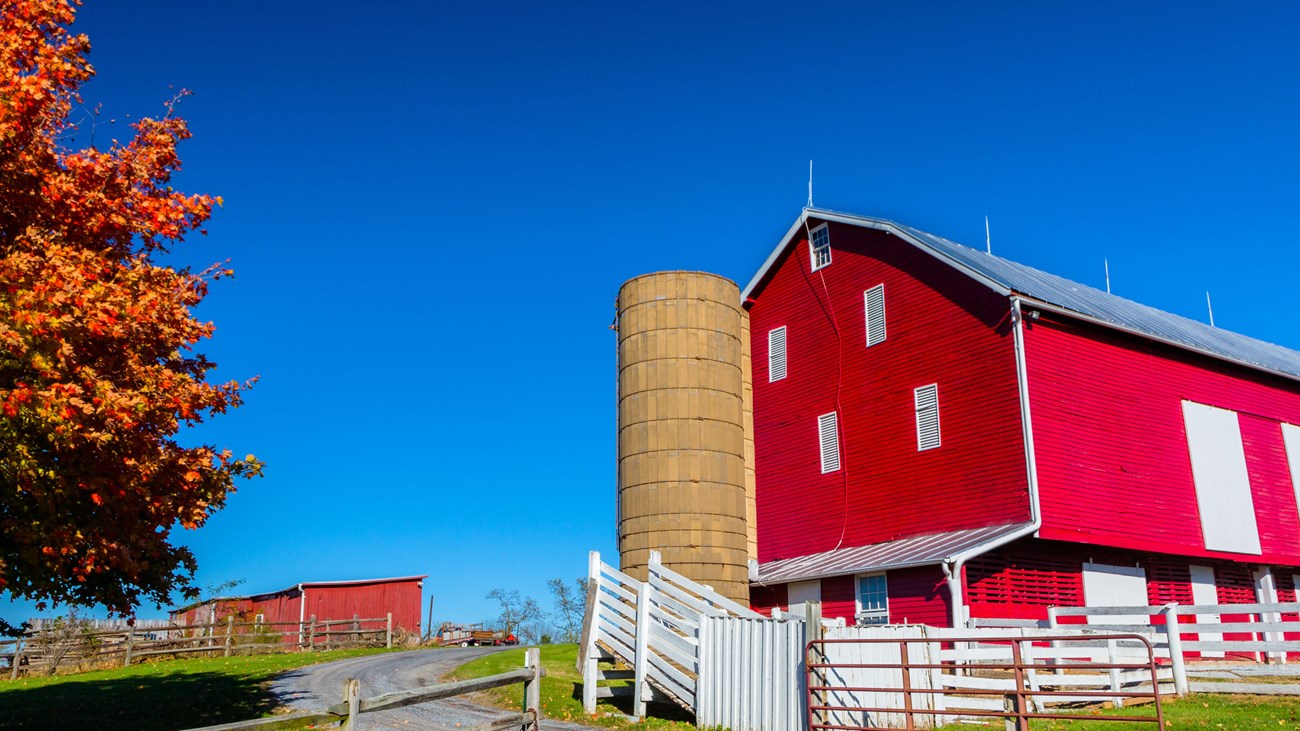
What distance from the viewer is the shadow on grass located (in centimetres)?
1630

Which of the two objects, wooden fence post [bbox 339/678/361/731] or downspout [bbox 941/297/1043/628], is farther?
downspout [bbox 941/297/1043/628]

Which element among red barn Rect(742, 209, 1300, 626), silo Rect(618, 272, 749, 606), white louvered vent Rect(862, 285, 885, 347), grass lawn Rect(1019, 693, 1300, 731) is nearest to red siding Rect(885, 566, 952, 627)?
red barn Rect(742, 209, 1300, 626)

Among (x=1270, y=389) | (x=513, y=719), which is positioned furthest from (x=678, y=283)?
(x=1270, y=389)

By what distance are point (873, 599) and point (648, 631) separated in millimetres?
9304

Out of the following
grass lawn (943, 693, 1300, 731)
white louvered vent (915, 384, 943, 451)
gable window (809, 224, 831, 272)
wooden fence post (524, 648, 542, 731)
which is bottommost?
grass lawn (943, 693, 1300, 731)

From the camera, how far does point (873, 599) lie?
80.8ft

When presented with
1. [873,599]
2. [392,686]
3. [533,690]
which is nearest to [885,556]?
[873,599]

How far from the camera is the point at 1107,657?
18.6 metres

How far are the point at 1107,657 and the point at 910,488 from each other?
7.49 meters

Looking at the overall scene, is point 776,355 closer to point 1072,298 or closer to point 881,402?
point 881,402

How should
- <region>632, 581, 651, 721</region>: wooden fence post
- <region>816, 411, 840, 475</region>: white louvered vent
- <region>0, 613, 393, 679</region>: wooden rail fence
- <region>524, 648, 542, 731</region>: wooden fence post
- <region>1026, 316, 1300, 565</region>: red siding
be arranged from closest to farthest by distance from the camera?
<region>524, 648, 542, 731</region>: wooden fence post
<region>632, 581, 651, 721</region>: wooden fence post
<region>1026, 316, 1300, 565</region>: red siding
<region>816, 411, 840, 475</region>: white louvered vent
<region>0, 613, 393, 679</region>: wooden rail fence

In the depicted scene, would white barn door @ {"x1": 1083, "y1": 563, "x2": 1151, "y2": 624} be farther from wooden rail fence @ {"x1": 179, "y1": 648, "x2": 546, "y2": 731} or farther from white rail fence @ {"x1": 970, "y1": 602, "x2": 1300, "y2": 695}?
wooden rail fence @ {"x1": 179, "y1": 648, "x2": 546, "y2": 731}

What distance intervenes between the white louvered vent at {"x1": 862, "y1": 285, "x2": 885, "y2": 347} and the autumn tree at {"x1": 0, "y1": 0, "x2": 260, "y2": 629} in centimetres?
1741

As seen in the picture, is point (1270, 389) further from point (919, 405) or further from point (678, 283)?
point (678, 283)
